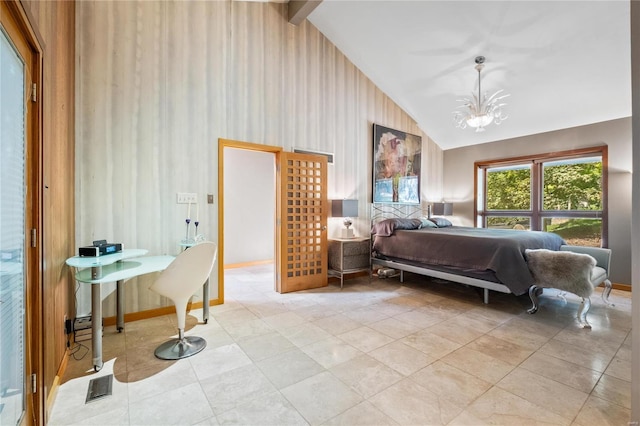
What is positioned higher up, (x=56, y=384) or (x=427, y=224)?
(x=427, y=224)

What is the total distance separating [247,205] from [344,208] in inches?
98.1

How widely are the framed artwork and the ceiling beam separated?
6.56 ft

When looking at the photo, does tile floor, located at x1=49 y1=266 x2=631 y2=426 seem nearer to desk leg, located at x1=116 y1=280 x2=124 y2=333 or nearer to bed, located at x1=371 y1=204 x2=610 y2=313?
desk leg, located at x1=116 y1=280 x2=124 y2=333

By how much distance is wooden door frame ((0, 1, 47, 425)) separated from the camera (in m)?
1.40

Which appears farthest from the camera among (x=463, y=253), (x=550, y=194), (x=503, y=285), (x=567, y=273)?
(x=550, y=194)

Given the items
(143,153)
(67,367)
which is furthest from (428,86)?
(67,367)

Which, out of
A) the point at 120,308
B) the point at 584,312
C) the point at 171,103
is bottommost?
the point at 584,312

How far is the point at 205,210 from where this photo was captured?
338cm

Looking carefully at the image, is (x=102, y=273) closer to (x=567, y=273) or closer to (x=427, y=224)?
(x=567, y=273)

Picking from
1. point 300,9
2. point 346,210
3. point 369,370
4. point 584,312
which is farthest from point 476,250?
point 300,9

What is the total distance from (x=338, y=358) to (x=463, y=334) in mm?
1248

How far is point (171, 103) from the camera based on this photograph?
315 centimetres

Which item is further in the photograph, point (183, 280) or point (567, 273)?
point (567, 273)

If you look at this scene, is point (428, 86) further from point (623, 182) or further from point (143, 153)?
point (143, 153)
